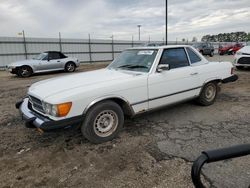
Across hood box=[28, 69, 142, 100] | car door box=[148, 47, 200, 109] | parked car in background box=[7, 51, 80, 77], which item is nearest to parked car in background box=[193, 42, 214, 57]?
parked car in background box=[7, 51, 80, 77]

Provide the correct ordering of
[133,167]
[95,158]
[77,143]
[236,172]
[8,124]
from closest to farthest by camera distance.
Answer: [236,172], [133,167], [95,158], [77,143], [8,124]

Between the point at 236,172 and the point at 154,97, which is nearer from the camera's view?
the point at 236,172

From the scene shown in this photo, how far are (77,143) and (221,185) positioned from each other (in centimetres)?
228

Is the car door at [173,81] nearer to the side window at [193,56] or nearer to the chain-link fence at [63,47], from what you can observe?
the side window at [193,56]

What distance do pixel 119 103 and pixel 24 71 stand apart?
10.2 m

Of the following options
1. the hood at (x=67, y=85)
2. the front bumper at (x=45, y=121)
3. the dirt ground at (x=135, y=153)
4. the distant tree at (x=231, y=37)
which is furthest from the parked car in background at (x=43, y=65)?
the distant tree at (x=231, y=37)

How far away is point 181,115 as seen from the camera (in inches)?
193

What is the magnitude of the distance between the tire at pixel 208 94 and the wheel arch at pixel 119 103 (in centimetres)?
221

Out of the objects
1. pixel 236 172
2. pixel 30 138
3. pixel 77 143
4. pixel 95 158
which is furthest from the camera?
pixel 30 138

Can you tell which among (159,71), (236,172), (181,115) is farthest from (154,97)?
(236,172)

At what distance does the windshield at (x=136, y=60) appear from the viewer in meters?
4.31

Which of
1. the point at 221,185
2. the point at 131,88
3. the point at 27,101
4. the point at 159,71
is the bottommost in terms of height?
the point at 221,185

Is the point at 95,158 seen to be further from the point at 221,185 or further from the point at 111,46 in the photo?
the point at 111,46

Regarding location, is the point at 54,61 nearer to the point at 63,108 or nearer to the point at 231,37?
the point at 63,108
